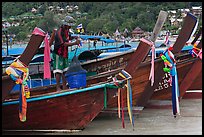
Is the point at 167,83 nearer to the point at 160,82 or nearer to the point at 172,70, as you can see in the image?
the point at 160,82

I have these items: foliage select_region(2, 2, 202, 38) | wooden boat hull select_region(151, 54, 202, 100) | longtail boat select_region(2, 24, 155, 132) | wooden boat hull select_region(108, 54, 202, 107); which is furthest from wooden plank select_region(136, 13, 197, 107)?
foliage select_region(2, 2, 202, 38)

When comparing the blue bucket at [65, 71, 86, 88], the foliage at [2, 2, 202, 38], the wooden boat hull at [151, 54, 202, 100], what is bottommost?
the foliage at [2, 2, 202, 38]

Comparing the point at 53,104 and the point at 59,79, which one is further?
the point at 59,79

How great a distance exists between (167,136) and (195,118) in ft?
6.36

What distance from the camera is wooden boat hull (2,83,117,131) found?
684 centimetres

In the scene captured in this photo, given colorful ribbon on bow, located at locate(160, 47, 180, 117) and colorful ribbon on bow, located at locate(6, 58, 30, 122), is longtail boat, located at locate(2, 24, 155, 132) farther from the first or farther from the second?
colorful ribbon on bow, located at locate(160, 47, 180, 117)

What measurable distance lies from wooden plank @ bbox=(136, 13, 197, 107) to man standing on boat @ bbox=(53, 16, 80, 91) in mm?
1978

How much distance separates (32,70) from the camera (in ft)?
31.0

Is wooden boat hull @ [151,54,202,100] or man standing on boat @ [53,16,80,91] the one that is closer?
man standing on boat @ [53,16,80,91]

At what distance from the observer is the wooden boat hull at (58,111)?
6.84 metres

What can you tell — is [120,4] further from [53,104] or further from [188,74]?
[53,104]

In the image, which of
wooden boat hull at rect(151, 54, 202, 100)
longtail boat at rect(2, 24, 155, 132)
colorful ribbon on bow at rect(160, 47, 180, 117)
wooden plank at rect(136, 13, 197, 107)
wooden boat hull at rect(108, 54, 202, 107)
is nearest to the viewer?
longtail boat at rect(2, 24, 155, 132)

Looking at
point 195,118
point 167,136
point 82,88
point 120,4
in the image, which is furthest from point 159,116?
point 120,4

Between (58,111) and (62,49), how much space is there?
41.5 inches
